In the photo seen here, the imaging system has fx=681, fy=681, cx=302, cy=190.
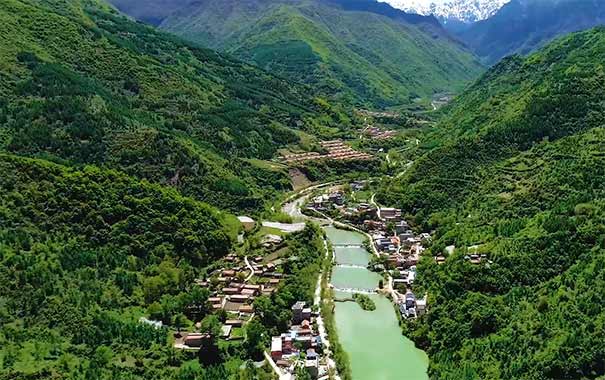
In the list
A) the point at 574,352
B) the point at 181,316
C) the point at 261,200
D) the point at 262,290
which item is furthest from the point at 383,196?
the point at 574,352

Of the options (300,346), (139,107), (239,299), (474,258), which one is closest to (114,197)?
(239,299)

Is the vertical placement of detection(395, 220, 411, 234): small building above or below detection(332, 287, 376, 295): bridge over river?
above

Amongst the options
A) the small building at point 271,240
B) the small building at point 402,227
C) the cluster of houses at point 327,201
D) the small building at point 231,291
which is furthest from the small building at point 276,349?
the cluster of houses at point 327,201

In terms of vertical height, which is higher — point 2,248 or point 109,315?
point 2,248

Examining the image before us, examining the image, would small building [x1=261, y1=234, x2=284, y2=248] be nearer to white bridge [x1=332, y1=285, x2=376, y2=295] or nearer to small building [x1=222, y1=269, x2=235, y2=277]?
small building [x1=222, y1=269, x2=235, y2=277]

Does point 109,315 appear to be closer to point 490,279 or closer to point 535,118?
point 490,279

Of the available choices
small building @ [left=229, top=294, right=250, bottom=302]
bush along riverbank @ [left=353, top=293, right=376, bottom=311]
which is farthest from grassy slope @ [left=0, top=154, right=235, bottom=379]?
bush along riverbank @ [left=353, top=293, right=376, bottom=311]
